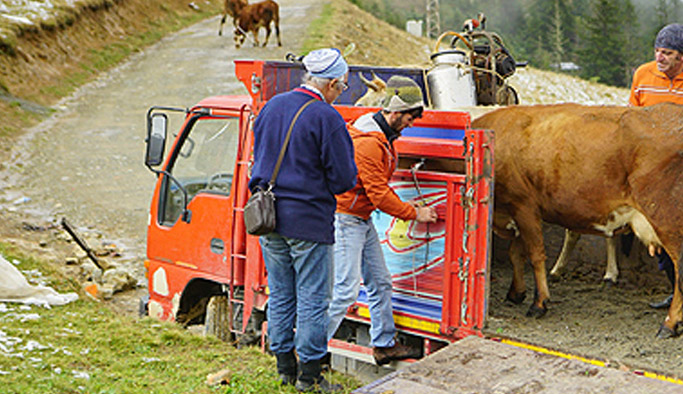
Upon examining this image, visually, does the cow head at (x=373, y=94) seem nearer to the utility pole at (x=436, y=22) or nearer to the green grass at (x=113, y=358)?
the green grass at (x=113, y=358)

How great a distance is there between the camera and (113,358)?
18.4ft

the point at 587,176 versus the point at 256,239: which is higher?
the point at 587,176

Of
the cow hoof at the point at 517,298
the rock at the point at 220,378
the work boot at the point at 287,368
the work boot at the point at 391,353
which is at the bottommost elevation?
the rock at the point at 220,378

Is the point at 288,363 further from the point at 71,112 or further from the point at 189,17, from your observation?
the point at 189,17

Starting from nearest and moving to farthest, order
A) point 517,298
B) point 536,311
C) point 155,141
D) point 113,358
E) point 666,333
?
point 666,333 < point 536,311 < point 517,298 < point 113,358 < point 155,141

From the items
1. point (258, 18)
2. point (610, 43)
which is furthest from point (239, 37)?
point (610, 43)

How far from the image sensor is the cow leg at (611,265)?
5863mm

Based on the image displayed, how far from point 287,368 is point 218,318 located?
1.65 meters

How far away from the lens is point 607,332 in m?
4.76

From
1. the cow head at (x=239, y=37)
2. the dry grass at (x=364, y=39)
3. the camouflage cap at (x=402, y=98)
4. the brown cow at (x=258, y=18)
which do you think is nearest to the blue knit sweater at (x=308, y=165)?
the camouflage cap at (x=402, y=98)

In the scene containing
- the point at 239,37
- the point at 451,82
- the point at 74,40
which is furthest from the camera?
the point at 239,37

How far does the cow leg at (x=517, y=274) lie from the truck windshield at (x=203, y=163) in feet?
7.11

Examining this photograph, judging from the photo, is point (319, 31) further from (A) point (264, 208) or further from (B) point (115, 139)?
(A) point (264, 208)

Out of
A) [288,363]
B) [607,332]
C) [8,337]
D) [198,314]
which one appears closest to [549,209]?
[607,332]
